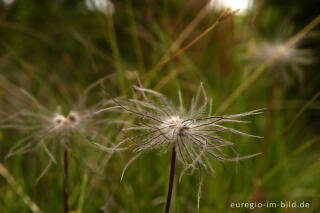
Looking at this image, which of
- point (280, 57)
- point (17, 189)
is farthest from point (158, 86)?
point (280, 57)

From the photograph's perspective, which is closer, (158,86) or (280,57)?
(158,86)

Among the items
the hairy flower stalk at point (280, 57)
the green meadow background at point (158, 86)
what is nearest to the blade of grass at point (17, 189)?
the green meadow background at point (158, 86)

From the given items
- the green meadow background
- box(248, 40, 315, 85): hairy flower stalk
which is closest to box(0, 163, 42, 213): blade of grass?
the green meadow background

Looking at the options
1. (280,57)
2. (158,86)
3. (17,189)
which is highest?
(280,57)

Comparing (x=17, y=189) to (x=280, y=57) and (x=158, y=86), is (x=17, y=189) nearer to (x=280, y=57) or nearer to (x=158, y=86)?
(x=158, y=86)

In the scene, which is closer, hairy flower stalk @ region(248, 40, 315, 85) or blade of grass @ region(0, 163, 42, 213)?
blade of grass @ region(0, 163, 42, 213)

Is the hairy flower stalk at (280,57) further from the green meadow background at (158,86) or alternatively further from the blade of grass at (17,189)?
the blade of grass at (17,189)

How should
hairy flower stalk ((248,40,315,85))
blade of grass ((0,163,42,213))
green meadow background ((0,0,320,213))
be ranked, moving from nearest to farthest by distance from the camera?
blade of grass ((0,163,42,213)) < green meadow background ((0,0,320,213)) < hairy flower stalk ((248,40,315,85))

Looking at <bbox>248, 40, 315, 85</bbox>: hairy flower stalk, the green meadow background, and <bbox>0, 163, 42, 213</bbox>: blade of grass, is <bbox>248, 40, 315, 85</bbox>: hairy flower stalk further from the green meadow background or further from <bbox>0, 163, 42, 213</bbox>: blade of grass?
<bbox>0, 163, 42, 213</bbox>: blade of grass
